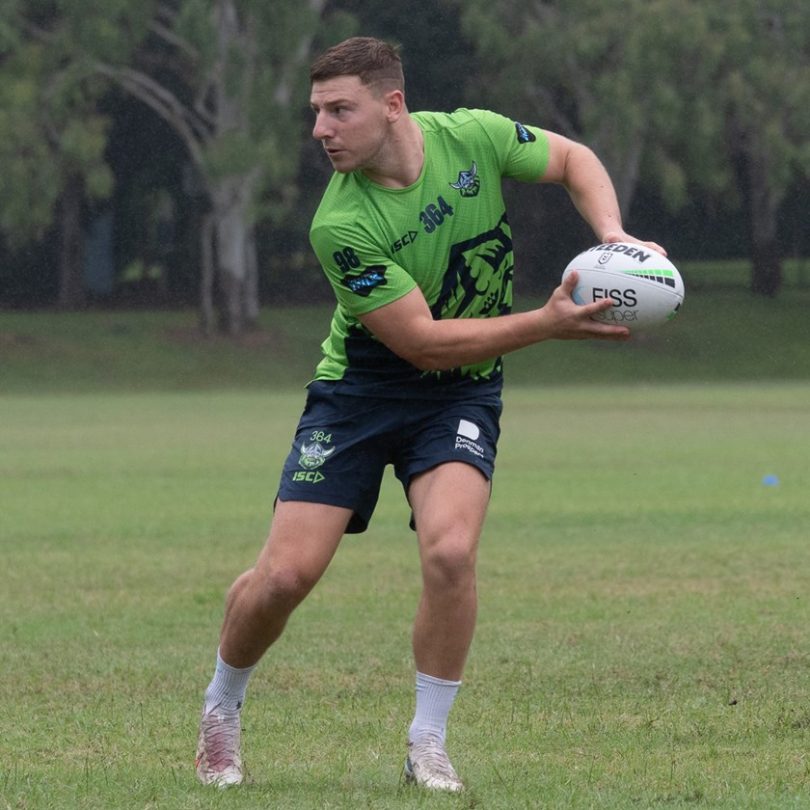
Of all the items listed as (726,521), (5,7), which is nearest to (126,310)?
(5,7)

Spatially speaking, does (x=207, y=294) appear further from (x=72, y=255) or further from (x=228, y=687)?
(x=228, y=687)

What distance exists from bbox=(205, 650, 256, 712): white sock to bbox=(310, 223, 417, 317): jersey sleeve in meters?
1.17

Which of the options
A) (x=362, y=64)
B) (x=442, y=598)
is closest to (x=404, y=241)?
(x=362, y=64)

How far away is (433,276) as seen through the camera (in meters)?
5.82

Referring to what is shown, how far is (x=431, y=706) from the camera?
18.6ft

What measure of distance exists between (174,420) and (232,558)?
16.2 metres

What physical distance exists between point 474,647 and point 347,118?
3373mm

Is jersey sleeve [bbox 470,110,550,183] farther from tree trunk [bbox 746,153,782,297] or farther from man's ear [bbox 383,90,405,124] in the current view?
tree trunk [bbox 746,153,782,297]

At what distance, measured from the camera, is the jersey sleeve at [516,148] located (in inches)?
237

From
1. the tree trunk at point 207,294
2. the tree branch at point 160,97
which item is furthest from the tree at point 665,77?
the tree trunk at point 207,294

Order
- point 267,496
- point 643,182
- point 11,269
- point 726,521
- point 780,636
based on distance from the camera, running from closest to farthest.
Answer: point 780,636
point 726,521
point 267,496
point 643,182
point 11,269

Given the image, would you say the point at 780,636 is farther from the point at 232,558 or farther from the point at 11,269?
the point at 11,269

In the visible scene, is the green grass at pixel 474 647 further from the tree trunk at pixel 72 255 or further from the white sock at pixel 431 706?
the tree trunk at pixel 72 255

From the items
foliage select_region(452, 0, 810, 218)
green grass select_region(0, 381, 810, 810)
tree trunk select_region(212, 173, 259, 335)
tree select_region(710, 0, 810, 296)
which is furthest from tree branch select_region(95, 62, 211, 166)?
green grass select_region(0, 381, 810, 810)
